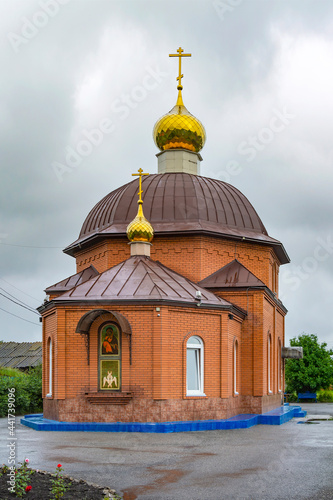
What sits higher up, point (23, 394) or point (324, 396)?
point (23, 394)

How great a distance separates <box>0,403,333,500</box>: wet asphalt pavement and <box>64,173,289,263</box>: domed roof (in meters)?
7.23

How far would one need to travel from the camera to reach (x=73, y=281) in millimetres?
21031

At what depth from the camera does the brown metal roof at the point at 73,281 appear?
2070 centimetres

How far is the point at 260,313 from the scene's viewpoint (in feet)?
61.1

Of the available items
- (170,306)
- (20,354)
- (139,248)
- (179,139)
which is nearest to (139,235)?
(139,248)

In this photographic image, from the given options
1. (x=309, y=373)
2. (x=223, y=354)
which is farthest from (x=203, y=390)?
(x=309, y=373)

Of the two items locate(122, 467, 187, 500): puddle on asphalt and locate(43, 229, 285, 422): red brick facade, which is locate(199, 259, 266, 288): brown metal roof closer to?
locate(43, 229, 285, 422): red brick facade

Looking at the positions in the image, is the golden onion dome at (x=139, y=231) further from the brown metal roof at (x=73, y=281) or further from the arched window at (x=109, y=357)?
the brown metal roof at (x=73, y=281)

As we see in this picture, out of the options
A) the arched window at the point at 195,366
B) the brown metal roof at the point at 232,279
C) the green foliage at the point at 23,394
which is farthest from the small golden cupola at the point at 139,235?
the green foliage at the point at 23,394

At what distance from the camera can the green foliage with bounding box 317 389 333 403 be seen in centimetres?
3256

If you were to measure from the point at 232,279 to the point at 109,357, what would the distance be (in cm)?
518

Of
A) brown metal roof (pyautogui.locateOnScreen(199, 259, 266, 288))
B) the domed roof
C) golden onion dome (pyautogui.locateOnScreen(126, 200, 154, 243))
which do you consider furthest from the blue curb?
the domed roof

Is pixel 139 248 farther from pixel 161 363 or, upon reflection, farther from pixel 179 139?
pixel 179 139

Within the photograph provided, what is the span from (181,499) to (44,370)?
1174 cm
